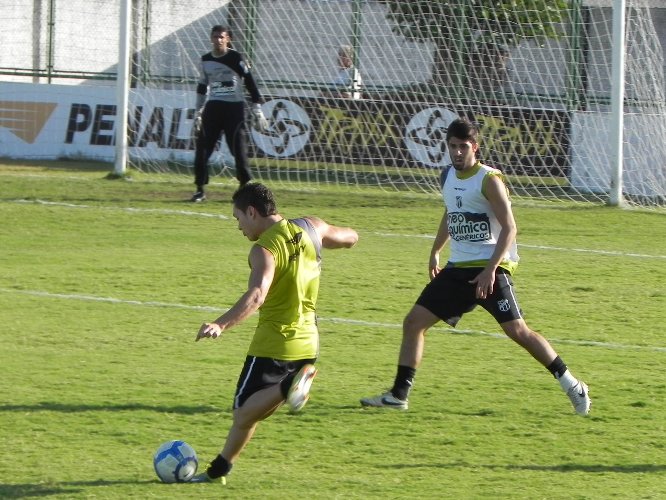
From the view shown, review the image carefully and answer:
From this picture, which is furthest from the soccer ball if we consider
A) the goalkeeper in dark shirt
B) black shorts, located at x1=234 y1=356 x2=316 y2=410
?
the goalkeeper in dark shirt

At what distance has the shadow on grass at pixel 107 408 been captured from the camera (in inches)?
289

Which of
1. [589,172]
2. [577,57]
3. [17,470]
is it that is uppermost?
[577,57]

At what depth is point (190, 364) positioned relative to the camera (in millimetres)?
8586

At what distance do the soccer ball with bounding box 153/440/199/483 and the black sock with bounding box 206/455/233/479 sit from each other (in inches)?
3.2

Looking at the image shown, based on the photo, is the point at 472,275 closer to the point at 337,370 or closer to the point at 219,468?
the point at 337,370

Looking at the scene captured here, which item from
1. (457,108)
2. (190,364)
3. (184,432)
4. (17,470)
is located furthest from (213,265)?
(457,108)

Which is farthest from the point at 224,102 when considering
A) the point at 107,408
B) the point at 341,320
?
the point at 107,408

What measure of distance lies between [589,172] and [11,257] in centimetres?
846

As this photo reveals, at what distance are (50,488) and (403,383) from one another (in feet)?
7.81

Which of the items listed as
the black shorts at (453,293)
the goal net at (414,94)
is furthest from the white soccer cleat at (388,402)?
the goal net at (414,94)

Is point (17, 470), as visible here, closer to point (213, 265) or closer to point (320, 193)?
point (213, 265)

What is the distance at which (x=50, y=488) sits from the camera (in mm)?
5941

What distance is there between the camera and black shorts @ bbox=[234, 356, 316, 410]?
6023 millimetres

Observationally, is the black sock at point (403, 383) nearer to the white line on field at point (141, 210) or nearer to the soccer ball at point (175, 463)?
the soccer ball at point (175, 463)
